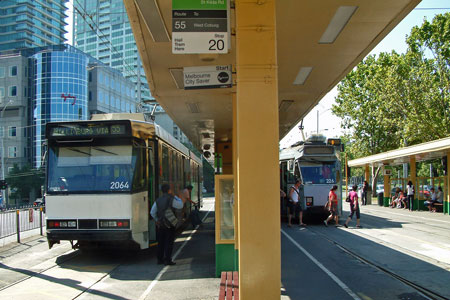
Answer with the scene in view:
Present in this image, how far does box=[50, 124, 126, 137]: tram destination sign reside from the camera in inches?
387

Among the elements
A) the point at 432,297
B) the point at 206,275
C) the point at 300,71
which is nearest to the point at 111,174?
the point at 206,275

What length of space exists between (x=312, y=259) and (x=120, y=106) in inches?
2944

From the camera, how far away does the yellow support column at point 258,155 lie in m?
5.00

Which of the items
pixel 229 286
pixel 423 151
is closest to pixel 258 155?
pixel 229 286

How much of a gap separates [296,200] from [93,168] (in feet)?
31.6

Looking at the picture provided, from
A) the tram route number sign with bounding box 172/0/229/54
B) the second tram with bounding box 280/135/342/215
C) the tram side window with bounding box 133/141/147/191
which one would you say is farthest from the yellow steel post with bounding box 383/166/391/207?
the tram route number sign with bounding box 172/0/229/54

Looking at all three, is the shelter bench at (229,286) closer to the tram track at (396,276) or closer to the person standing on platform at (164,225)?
the person standing on platform at (164,225)

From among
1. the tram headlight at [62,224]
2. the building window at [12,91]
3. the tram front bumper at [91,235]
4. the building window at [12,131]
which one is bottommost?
the tram front bumper at [91,235]

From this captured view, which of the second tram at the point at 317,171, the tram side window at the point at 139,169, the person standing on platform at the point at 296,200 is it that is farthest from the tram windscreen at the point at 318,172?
the tram side window at the point at 139,169

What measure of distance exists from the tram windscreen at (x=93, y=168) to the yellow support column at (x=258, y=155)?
525 cm

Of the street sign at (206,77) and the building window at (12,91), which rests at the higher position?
the building window at (12,91)

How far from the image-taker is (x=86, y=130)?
9883 mm

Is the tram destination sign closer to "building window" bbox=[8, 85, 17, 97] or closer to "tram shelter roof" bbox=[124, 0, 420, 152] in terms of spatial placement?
"tram shelter roof" bbox=[124, 0, 420, 152]

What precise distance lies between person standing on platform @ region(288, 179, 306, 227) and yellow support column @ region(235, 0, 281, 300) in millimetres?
12207
